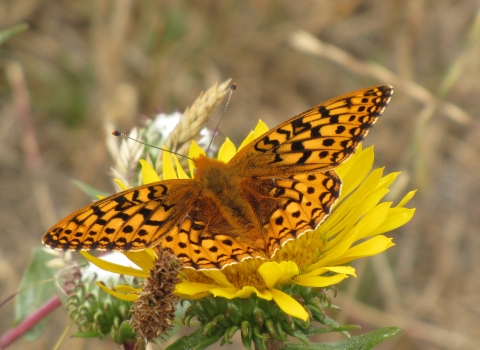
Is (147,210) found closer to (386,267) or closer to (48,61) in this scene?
(386,267)

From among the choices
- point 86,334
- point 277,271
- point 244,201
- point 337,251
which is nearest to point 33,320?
point 86,334

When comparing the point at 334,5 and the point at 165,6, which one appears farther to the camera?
the point at 334,5

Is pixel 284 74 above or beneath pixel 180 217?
above

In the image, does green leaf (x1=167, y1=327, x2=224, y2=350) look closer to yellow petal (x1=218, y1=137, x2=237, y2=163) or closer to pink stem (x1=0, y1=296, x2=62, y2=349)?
pink stem (x1=0, y1=296, x2=62, y2=349)

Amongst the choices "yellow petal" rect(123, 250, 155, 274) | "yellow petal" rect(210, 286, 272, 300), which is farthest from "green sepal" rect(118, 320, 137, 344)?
"yellow petal" rect(210, 286, 272, 300)

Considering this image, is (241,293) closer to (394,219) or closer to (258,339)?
(258,339)

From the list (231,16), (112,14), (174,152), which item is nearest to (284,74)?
(231,16)

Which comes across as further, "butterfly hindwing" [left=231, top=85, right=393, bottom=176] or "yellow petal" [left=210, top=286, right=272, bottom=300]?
"butterfly hindwing" [left=231, top=85, right=393, bottom=176]
